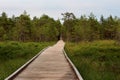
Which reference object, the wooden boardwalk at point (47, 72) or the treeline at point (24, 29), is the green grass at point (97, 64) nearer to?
the wooden boardwalk at point (47, 72)

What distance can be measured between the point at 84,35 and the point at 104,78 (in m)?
63.8

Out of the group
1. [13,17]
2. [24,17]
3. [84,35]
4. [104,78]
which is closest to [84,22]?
[84,35]

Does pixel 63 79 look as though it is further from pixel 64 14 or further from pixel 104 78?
pixel 64 14

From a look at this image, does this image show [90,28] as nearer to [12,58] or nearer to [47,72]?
[12,58]

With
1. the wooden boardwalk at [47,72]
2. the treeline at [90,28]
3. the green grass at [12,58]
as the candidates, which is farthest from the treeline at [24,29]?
the wooden boardwalk at [47,72]

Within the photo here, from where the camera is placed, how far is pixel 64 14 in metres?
105

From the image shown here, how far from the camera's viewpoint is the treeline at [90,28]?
3041 inches

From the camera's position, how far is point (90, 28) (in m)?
80.2

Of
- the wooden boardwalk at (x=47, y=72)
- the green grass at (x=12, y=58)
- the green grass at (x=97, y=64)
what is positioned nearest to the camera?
the wooden boardwalk at (x=47, y=72)

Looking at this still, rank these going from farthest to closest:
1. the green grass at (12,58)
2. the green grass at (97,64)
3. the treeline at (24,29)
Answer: the treeline at (24,29) → the green grass at (12,58) → the green grass at (97,64)

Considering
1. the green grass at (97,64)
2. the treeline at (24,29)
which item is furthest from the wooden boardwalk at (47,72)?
the treeline at (24,29)

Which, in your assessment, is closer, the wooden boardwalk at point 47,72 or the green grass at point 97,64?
the wooden boardwalk at point 47,72

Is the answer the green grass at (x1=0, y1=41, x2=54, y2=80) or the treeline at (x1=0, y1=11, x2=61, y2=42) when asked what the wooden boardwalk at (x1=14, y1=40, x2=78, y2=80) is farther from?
the treeline at (x1=0, y1=11, x2=61, y2=42)

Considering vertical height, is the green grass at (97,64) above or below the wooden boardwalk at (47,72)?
below
